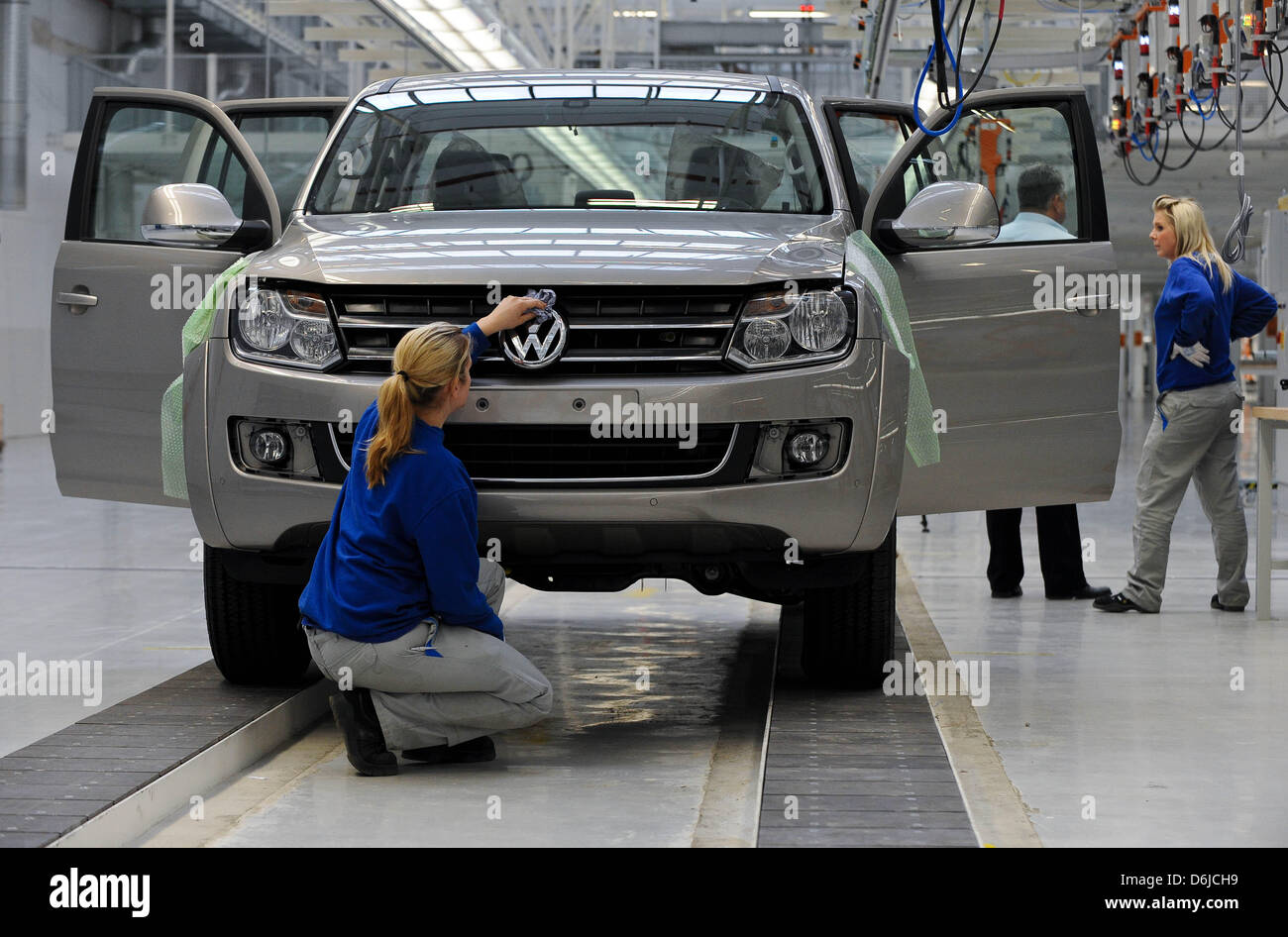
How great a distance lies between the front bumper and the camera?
431 cm

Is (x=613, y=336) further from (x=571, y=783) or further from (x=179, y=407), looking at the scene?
(x=179, y=407)

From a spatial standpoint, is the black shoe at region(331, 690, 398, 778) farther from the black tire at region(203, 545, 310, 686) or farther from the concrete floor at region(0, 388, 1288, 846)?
the black tire at region(203, 545, 310, 686)

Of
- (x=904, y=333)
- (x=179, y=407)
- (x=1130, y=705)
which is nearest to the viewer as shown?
(x=179, y=407)

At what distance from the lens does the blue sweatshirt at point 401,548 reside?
4.17 metres

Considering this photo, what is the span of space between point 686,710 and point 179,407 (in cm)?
189

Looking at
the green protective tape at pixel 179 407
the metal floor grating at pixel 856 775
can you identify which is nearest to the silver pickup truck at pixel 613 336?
the green protective tape at pixel 179 407

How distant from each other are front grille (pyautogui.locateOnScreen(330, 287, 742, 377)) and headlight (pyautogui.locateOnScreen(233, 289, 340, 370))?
0.10 m

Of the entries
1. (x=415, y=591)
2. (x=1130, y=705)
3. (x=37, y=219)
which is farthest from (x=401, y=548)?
(x=37, y=219)

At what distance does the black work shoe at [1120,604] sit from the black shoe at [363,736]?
4036 millimetres

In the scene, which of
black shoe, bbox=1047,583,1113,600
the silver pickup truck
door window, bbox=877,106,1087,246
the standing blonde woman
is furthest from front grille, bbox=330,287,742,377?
black shoe, bbox=1047,583,1113,600

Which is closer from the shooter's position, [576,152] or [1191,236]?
[576,152]

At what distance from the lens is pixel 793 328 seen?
4.40 metres
